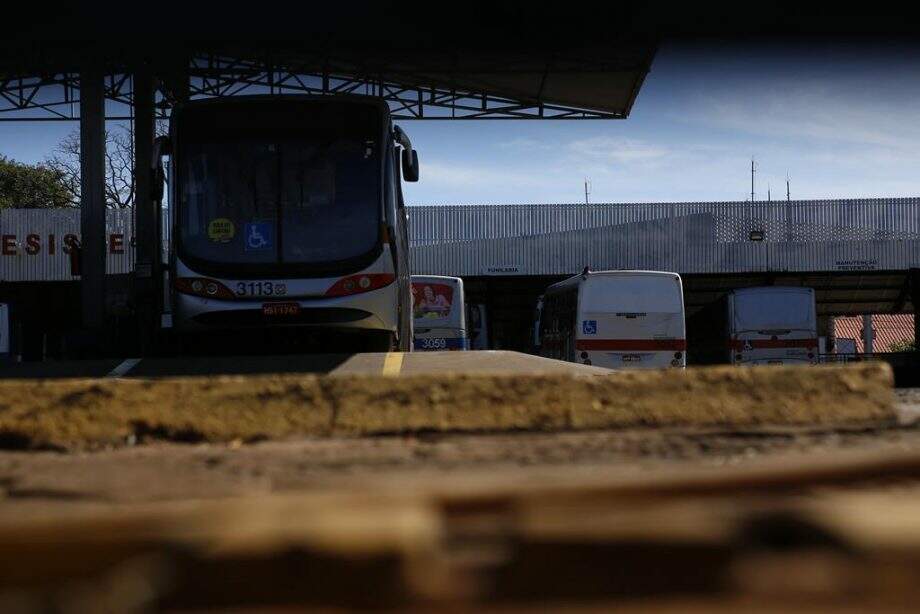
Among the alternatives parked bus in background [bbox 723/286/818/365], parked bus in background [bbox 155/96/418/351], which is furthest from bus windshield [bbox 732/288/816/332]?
parked bus in background [bbox 155/96/418/351]

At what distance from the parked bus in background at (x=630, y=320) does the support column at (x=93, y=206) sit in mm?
10355

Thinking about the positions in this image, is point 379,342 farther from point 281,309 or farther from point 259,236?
point 259,236

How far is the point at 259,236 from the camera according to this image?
34.7 feet

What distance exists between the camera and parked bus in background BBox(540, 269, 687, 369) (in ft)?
67.5

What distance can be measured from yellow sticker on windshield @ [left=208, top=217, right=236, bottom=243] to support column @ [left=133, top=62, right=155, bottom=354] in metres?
1.32

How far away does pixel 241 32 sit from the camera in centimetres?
1217

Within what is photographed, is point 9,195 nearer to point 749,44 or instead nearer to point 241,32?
point 241,32

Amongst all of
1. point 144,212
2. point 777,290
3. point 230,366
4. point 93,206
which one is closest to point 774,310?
point 777,290

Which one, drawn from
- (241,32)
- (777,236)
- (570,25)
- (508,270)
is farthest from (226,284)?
(777,236)

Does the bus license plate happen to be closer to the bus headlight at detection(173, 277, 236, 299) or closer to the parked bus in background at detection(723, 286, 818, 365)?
the bus headlight at detection(173, 277, 236, 299)

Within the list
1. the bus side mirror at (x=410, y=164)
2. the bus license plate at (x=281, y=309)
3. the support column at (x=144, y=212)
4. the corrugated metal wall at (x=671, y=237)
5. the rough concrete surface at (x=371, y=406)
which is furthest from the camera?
the corrugated metal wall at (x=671, y=237)

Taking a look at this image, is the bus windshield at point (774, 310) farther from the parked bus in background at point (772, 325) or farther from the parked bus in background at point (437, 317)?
the parked bus in background at point (437, 317)

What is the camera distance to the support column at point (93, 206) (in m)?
13.6

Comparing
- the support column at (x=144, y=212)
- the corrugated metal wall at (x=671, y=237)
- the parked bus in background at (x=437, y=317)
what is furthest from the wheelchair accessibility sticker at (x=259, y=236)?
the corrugated metal wall at (x=671, y=237)
